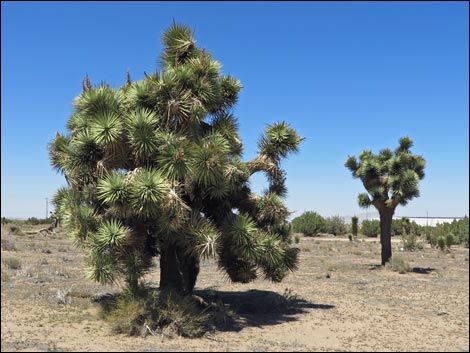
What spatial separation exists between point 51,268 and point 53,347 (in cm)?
1237

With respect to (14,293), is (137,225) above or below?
above

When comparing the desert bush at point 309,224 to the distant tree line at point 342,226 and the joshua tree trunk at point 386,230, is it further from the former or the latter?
the joshua tree trunk at point 386,230

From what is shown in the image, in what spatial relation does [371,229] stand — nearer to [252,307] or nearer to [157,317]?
[252,307]

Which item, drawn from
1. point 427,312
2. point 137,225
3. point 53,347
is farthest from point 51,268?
point 427,312

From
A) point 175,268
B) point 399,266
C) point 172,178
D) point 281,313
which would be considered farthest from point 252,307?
point 399,266

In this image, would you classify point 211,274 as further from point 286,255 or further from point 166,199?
point 166,199

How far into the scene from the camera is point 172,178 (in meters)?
10.6

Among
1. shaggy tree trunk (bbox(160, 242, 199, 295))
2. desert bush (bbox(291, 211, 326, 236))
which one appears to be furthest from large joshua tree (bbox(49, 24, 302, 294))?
desert bush (bbox(291, 211, 326, 236))

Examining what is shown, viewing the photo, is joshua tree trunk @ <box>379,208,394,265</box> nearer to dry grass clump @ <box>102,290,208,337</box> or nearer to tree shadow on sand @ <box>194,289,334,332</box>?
tree shadow on sand @ <box>194,289,334,332</box>

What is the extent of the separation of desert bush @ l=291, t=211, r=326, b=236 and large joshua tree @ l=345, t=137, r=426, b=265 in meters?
35.8

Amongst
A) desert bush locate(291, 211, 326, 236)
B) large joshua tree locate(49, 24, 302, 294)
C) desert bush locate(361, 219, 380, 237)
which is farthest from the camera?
desert bush locate(291, 211, 326, 236)

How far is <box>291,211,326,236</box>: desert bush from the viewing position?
60.9 metres

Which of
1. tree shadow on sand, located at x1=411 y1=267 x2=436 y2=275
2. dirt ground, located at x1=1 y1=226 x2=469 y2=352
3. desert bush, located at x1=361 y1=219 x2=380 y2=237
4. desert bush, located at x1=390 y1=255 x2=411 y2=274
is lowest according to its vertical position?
dirt ground, located at x1=1 y1=226 x2=469 y2=352

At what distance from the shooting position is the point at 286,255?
13.3m
